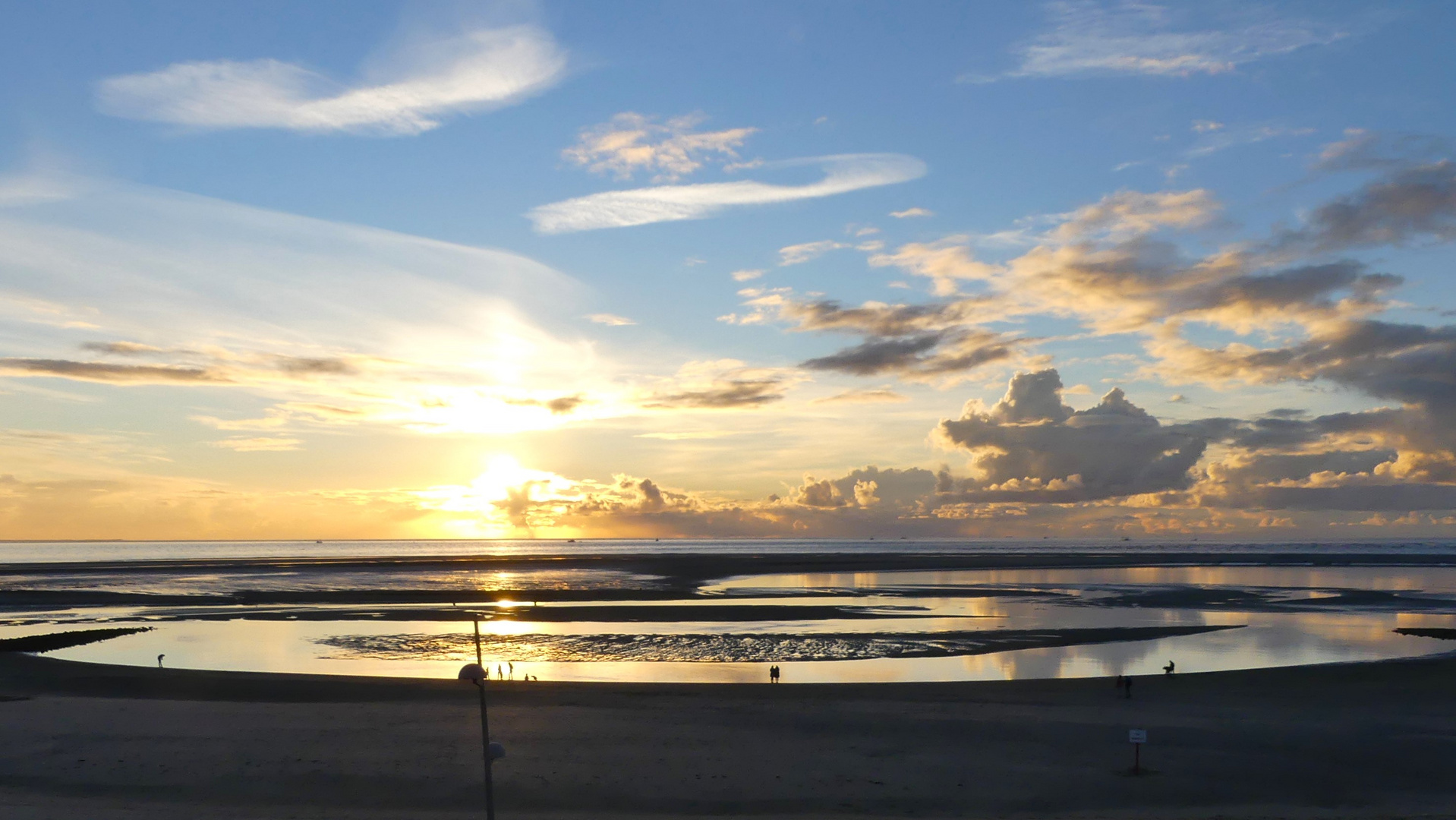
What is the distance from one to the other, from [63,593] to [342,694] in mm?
81353

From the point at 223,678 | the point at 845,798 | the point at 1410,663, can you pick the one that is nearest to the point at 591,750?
the point at 845,798

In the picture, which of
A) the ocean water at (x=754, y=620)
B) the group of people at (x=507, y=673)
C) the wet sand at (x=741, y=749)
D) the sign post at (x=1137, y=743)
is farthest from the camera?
the ocean water at (x=754, y=620)

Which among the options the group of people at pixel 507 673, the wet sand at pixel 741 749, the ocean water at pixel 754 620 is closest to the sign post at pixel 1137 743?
the wet sand at pixel 741 749

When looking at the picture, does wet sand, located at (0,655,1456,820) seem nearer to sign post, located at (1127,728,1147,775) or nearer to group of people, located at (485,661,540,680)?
sign post, located at (1127,728,1147,775)

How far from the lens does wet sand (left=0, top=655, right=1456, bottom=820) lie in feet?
82.9

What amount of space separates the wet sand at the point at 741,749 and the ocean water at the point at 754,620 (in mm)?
6806

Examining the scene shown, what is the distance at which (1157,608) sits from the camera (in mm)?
74812

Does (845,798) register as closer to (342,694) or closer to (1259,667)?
(342,694)

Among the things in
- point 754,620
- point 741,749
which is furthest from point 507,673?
point 754,620

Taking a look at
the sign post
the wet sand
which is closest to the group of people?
the wet sand

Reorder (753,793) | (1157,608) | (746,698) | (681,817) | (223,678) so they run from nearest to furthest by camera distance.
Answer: (681,817) < (753,793) < (746,698) < (223,678) < (1157,608)

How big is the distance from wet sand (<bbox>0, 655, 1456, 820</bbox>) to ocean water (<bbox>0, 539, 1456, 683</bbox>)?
22.3 ft

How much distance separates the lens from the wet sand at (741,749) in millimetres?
25281

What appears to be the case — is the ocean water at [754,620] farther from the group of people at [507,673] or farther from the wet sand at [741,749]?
the wet sand at [741,749]
